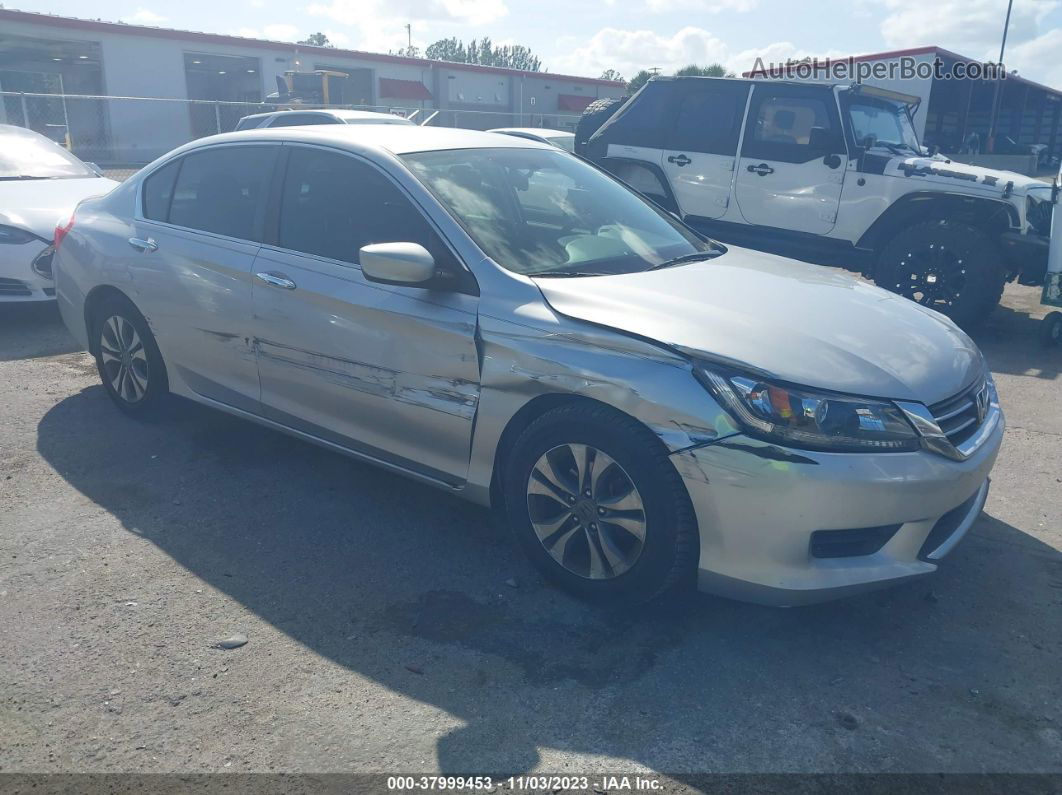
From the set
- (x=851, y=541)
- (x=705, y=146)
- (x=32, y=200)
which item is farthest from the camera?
(x=705, y=146)

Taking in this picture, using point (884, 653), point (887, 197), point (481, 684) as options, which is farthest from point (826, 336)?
point (887, 197)

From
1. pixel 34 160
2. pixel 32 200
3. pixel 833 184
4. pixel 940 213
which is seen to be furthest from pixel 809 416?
pixel 34 160

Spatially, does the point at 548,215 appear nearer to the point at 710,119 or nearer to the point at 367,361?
the point at 367,361

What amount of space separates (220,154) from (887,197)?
5.93 m

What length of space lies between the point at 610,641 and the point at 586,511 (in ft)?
1.49

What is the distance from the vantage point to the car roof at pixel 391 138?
4.10 m

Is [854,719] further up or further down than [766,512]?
further down

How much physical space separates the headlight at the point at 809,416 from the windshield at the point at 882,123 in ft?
20.3

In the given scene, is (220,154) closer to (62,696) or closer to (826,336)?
(62,696)

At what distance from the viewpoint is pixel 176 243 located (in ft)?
15.5

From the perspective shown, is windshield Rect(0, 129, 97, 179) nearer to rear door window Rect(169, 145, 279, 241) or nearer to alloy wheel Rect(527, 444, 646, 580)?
rear door window Rect(169, 145, 279, 241)

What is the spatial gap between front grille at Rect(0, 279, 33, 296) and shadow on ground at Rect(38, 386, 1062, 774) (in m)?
3.44

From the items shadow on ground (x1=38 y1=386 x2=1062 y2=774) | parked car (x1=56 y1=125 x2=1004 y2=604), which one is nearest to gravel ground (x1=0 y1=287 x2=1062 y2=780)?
shadow on ground (x1=38 y1=386 x2=1062 y2=774)

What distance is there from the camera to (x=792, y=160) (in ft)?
28.4
